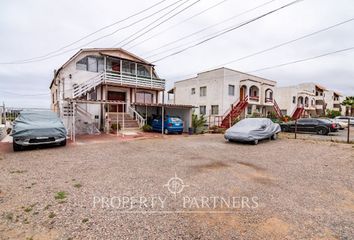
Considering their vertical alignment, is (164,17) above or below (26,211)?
above

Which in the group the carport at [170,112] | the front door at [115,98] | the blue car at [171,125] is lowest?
the blue car at [171,125]

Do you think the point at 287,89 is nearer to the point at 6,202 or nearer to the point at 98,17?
the point at 98,17

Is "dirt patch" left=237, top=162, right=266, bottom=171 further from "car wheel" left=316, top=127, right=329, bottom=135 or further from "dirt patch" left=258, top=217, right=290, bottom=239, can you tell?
"car wheel" left=316, top=127, right=329, bottom=135

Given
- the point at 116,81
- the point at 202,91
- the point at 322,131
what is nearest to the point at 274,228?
the point at 116,81

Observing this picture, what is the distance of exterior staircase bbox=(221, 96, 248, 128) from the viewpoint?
71.3 feet

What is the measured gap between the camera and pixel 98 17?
10.7m

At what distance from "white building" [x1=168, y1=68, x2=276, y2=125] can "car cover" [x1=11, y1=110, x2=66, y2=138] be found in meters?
16.3

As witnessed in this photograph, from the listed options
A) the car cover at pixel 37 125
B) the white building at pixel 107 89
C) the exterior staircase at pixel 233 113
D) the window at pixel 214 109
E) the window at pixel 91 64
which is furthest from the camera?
the window at pixel 214 109

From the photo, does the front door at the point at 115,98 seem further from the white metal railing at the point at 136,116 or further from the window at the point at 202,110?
the window at the point at 202,110

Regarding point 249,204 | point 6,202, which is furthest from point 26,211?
point 249,204

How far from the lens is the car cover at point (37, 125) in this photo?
861 centimetres

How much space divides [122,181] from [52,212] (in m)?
1.77

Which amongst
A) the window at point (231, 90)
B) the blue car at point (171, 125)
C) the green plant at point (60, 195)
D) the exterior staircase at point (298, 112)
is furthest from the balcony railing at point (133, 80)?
the exterior staircase at point (298, 112)
